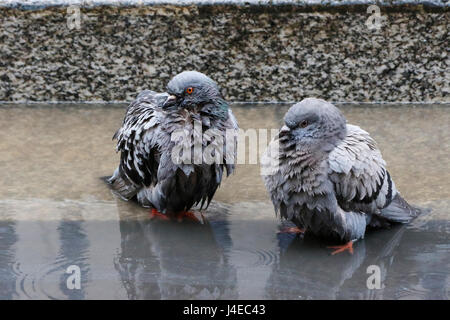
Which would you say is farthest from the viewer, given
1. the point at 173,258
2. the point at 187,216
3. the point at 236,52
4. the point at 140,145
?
the point at 236,52

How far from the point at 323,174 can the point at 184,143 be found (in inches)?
37.7

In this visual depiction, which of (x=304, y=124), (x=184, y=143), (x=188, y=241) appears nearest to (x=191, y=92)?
(x=184, y=143)

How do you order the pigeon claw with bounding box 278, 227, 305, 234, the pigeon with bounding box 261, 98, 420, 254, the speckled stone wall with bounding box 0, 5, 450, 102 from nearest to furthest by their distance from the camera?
the pigeon with bounding box 261, 98, 420, 254 < the pigeon claw with bounding box 278, 227, 305, 234 < the speckled stone wall with bounding box 0, 5, 450, 102

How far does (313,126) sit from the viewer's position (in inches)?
163

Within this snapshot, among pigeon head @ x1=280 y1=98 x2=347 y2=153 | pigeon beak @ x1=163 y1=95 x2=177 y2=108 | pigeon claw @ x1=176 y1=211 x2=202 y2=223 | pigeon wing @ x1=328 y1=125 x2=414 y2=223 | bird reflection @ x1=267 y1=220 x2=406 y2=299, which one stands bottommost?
bird reflection @ x1=267 y1=220 x2=406 y2=299

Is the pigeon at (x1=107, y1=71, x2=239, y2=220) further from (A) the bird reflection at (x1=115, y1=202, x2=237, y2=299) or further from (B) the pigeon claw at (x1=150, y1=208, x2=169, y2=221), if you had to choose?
(A) the bird reflection at (x1=115, y1=202, x2=237, y2=299)

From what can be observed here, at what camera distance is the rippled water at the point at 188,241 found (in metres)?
3.74

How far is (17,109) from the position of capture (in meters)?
6.77

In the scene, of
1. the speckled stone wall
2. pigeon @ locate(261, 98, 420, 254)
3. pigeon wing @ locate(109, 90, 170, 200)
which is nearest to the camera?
pigeon @ locate(261, 98, 420, 254)

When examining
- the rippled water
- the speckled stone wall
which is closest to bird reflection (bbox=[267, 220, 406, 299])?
the rippled water

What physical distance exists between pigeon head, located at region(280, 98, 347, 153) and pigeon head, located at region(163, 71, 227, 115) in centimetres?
64

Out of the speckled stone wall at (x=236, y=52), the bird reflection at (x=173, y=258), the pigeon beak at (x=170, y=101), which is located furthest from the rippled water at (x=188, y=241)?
the speckled stone wall at (x=236, y=52)

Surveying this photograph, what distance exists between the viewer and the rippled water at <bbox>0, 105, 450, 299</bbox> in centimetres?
374

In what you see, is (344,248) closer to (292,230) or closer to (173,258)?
(292,230)
